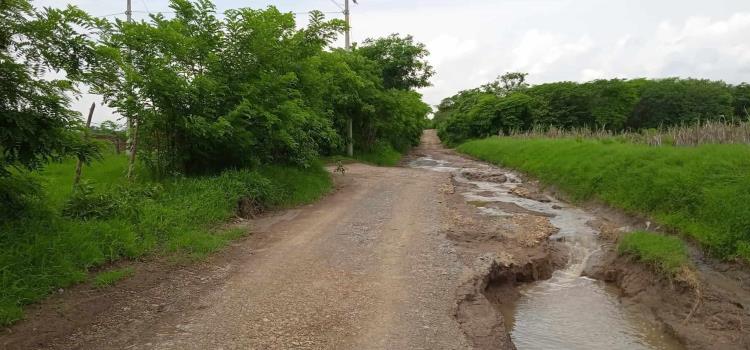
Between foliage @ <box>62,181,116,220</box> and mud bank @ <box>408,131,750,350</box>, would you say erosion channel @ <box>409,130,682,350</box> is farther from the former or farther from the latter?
foliage @ <box>62,181,116,220</box>

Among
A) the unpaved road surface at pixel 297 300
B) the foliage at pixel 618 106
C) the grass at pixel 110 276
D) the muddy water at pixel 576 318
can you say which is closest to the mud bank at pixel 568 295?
the muddy water at pixel 576 318

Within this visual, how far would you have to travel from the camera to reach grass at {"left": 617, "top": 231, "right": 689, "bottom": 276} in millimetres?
8305

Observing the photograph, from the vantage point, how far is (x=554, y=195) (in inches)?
728

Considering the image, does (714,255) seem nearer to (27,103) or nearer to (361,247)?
(361,247)

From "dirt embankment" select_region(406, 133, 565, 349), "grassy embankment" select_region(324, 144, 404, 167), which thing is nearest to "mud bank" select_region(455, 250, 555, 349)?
"dirt embankment" select_region(406, 133, 565, 349)

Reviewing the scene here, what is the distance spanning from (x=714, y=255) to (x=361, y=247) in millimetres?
6271

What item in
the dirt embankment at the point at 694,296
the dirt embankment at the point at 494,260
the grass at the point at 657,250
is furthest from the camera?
the grass at the point at 657,250

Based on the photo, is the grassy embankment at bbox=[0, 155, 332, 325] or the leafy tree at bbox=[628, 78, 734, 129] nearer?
the grassy embankment at bbox=[0, 155, 332, 325]

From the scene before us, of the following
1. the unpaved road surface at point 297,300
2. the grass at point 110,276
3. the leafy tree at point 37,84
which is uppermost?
the leafy tree at point 37,84

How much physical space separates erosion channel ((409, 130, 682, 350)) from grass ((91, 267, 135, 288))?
14.5 feet

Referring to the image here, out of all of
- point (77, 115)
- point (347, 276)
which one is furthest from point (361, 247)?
point (77, 115)

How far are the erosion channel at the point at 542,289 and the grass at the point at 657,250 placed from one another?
30.8 inches

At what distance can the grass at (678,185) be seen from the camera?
9.62 m

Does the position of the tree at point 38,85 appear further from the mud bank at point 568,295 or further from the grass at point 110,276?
the mud bank at point 568,295
